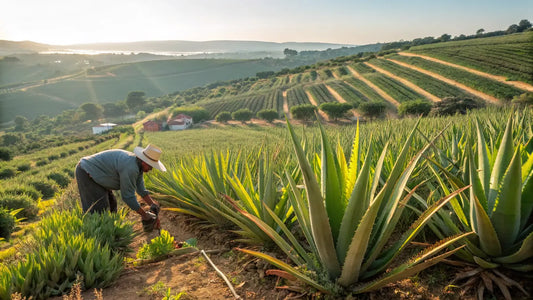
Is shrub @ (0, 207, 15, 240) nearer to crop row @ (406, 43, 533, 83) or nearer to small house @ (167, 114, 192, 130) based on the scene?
crop row @ (406, 43, 533, 83)

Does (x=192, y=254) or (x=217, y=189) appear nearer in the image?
(x=192, y=254)

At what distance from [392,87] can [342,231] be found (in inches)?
2543

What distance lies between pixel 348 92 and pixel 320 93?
23.8 feet

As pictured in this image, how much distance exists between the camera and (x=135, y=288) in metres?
2.57

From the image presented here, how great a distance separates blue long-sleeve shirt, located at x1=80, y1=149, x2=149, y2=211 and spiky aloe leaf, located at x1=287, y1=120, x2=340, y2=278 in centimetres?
292

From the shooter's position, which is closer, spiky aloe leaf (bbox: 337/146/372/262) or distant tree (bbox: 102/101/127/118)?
spiky aloe leaf (bbox: 337/146/372/262)

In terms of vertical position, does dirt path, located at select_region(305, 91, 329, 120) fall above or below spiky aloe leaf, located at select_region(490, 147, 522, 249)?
below

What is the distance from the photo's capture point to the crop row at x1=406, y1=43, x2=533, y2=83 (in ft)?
161

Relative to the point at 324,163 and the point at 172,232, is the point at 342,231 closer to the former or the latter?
the point at 324,163

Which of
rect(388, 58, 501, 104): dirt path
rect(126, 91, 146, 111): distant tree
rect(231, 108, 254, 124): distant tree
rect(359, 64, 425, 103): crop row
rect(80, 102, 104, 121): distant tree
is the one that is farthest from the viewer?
rect(126, 91, 146, 111): distant tree

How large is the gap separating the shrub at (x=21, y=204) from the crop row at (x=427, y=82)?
54399mm

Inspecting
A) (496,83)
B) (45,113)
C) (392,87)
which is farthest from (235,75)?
(496,83)

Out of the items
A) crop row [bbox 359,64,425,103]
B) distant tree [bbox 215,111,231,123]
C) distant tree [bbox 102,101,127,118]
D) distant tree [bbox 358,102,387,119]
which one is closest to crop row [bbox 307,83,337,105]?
crop row [bbox 359,64,425,103]

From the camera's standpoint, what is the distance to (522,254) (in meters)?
1.64
